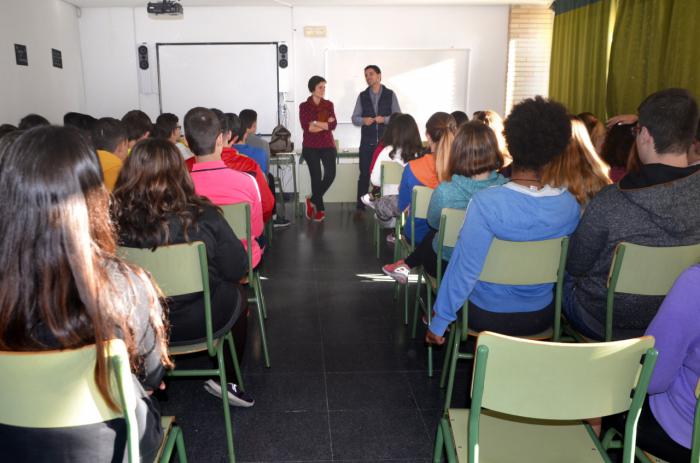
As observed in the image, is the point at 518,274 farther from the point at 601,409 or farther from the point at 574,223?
the point at 601,409

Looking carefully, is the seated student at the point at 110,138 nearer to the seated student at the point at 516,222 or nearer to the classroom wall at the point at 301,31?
the seated student at the point at 516,222

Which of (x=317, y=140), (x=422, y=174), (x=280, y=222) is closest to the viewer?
(x=422, y=174)

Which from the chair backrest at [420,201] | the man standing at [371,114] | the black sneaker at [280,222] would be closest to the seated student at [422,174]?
the chair backrest at [420,201]

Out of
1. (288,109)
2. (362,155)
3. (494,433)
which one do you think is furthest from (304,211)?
(494,433)

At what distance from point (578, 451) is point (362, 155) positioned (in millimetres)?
5397

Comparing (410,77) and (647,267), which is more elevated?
(410,77)

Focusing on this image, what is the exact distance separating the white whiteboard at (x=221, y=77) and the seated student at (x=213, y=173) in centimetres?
511

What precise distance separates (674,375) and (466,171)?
1496 mm

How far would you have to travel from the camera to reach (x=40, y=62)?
6301 millimetres

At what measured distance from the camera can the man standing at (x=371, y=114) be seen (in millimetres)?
6516

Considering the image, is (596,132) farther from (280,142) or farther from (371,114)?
(280,142)

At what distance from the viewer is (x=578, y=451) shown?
1.39m

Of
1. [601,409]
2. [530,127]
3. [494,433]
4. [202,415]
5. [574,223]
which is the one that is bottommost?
[202,415]

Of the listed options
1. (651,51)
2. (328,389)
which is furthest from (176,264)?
(651,51)
